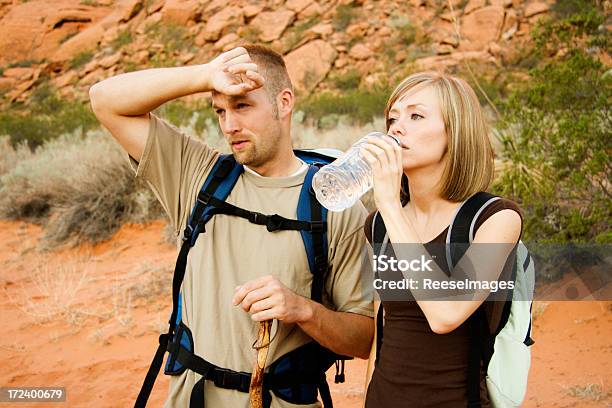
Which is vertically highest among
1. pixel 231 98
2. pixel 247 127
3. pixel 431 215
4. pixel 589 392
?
pixel 231 98

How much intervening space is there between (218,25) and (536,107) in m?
20.2

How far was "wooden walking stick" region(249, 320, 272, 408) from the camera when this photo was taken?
7.02ft

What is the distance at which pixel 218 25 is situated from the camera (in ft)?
79.6

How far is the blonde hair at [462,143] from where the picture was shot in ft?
6.75

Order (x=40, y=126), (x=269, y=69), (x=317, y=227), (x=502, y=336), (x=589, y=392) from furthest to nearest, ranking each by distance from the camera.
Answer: (x=40, y=126), (x=589, y=392), (x=269, y=69), (x=317, y=227), (x=502, y=336)

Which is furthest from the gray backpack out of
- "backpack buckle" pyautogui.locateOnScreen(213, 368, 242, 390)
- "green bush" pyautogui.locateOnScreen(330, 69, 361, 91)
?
"green bush" pyautogui.locateOnScreen(330, 69, 361, 91)

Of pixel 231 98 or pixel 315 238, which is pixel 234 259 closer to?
pixel 315 238

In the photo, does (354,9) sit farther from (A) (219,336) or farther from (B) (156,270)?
(A) (219,336)

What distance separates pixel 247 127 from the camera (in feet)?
8.10

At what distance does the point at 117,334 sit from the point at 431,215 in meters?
4.21

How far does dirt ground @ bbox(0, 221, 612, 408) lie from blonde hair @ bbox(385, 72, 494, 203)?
2639 millimetres

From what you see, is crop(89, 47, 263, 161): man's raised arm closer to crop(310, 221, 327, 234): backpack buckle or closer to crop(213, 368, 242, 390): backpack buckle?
crop(310, 221, 327, 234): backpack buckle

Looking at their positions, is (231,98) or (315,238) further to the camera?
(231,98)

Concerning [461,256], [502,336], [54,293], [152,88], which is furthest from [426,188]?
[54,293]
